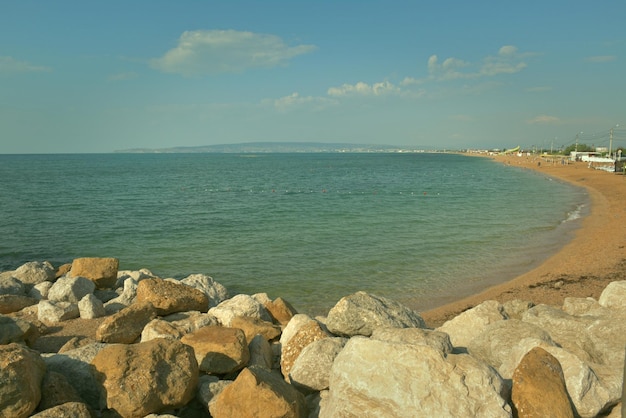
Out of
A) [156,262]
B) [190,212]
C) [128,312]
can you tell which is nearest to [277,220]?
[190,212]

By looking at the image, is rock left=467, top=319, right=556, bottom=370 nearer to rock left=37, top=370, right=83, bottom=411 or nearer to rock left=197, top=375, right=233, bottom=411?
rock left=197, top=375, right=233, bottom=411

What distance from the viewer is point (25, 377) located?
4.69 meters

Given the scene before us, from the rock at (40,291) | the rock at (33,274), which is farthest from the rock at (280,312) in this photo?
the rock at (33,274)

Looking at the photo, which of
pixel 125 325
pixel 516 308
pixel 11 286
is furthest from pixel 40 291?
pixel 516 308

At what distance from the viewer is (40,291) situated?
11.5 m

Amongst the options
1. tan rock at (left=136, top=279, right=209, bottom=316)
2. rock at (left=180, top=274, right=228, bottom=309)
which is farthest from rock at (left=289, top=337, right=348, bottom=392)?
rock at (left=180, top=274, right=228, bottom=309)

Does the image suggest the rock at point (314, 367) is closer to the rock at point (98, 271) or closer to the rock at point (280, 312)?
the rock at point (280, 312)

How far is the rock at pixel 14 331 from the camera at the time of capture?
7105 mm

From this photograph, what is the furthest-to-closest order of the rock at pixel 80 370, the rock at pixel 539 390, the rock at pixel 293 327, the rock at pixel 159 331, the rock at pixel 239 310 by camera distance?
the rock at pixel 239 310
the rock at pixel 159 331
the rock at pixel 293 327
the rock at pixel 80 370
the rock at pixel 539 390

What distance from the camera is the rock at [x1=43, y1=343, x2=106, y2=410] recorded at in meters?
5.21

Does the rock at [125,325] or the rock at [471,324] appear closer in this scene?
the rock at [125,325]

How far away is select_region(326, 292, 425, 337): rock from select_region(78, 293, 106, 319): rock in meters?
5.70

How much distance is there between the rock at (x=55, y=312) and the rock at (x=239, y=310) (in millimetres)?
3477

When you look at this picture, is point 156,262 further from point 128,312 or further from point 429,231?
point 429,231
